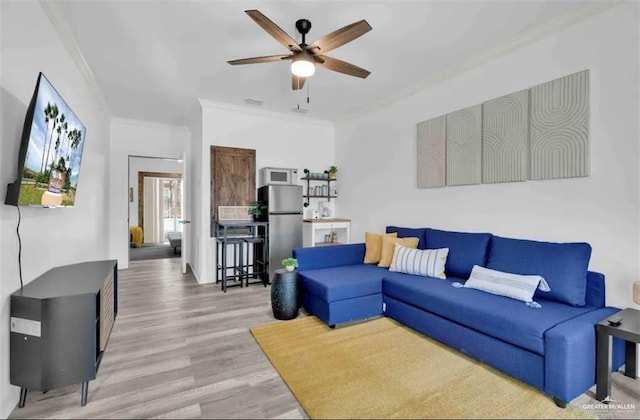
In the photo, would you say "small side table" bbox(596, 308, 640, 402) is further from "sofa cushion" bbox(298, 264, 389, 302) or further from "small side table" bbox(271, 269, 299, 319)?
"small side table" bbox(271, 269, 299, 319)

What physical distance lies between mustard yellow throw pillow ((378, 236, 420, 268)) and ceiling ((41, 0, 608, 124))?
6.69 ft

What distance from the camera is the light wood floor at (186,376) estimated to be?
176 cm

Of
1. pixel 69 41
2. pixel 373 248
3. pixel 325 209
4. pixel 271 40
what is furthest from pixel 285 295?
pixel 69 41

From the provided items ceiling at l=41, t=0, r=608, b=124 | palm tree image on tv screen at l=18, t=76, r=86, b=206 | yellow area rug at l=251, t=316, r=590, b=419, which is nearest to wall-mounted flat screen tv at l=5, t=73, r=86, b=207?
palm tree image on tv screen at l=18, t=76, r=86, b=206

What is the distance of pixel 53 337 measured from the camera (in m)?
1.72

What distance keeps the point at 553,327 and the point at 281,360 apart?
1.87 m

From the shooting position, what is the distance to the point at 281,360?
2.30 meters

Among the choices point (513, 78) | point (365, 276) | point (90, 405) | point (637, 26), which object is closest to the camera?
point (90, 405)

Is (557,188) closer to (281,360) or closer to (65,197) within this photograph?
(281,360)

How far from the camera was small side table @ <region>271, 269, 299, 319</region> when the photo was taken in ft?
10.1

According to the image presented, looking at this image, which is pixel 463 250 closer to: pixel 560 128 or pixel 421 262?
pixel 421 262

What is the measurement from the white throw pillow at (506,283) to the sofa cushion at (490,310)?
54 mm

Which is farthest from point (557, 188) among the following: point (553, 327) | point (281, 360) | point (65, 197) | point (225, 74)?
Result: point (65, 197)

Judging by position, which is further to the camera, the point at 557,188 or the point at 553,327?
the point at 557,188
